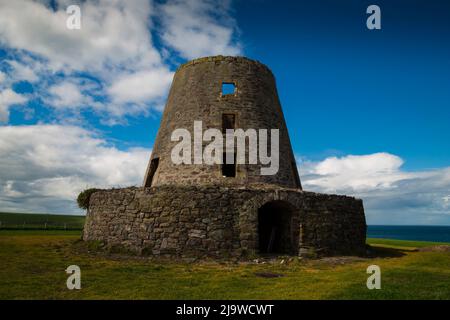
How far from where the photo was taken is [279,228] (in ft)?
46.6

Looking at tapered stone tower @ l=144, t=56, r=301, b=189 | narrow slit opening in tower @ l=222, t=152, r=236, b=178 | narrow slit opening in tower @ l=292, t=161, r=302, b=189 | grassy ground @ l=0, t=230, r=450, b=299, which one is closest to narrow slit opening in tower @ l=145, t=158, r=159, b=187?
tapered stone tower @ l=144, t=56, r=301, b=189

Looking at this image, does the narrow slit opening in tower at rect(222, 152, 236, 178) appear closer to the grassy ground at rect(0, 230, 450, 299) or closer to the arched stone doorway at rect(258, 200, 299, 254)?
the arched stone doorway at rect(258, 200, 299, 254)

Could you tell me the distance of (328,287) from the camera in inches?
293

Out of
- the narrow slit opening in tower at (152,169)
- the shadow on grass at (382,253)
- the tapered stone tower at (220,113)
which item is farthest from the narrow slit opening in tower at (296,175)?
the narrow slit opening in tower at (152,169)

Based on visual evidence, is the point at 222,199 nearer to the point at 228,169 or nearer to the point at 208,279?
the point at 228,169

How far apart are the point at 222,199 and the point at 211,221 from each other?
0.89m

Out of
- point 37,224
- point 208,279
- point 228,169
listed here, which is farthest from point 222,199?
point 37,224

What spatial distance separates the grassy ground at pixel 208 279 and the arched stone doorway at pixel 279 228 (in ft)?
4.84

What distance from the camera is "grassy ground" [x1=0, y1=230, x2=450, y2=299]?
A: 22.6 ft

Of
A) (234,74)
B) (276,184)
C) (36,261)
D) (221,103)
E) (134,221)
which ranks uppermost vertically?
(234,74)
